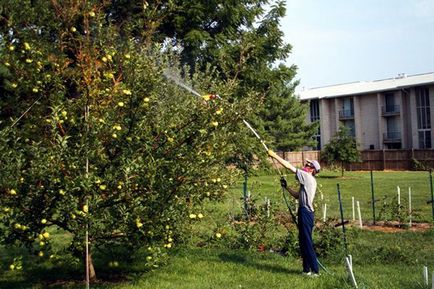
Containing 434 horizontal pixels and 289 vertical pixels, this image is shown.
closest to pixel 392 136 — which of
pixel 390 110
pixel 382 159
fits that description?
pixel 390 110

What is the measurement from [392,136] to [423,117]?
494 centimetres

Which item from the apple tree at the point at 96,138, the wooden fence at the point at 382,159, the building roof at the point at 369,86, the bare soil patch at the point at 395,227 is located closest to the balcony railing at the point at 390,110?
the building roof at the point at 369,86

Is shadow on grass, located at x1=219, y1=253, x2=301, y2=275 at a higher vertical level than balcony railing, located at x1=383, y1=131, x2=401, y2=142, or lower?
lower

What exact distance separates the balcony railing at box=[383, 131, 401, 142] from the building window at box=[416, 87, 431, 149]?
2.92 meters

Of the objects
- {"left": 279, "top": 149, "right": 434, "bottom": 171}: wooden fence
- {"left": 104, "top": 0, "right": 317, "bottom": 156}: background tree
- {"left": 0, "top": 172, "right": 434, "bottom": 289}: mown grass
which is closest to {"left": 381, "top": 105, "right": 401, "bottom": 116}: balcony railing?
{"left": 279, "top": 149, "right": 434, "bottom": 171}: wooden fence

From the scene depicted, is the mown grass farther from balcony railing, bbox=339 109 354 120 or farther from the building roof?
balcony railing, bbox=339 109 354 120

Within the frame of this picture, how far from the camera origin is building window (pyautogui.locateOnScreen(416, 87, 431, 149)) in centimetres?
5897

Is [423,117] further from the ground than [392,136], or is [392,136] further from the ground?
[423,117]

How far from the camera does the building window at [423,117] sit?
58969mm

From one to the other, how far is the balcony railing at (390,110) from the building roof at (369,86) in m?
2.37

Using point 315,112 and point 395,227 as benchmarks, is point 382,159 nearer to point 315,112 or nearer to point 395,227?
point 315,112

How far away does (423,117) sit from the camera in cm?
5969

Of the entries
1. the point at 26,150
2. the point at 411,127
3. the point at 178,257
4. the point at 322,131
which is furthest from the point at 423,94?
the point at 26,150

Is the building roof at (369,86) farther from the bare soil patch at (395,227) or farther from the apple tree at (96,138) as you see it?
the apple tree at (96,138)
